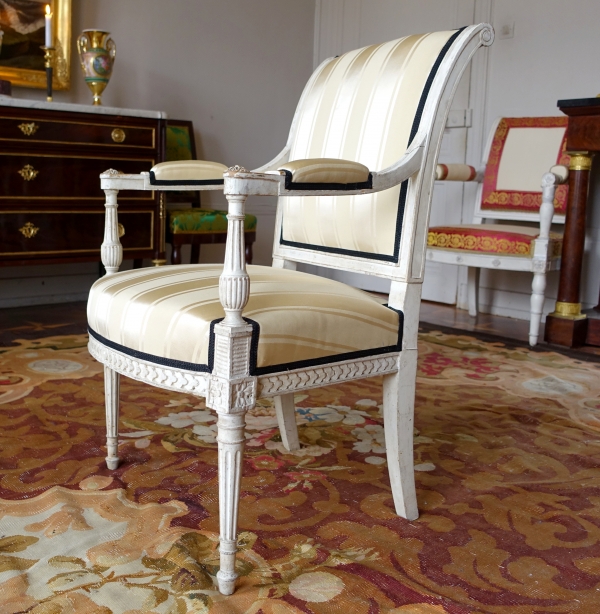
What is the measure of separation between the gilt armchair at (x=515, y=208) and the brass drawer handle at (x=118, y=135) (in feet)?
5.08

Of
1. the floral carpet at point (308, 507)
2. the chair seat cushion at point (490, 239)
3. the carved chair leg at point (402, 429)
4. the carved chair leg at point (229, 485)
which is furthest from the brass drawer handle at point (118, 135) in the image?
the carved chair leg at point (229, 485)

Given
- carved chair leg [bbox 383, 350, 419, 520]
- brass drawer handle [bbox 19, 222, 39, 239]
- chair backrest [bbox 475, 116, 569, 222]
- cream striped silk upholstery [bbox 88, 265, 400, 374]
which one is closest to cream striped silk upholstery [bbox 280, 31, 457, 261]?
cream striped silk upholstery [bbox 88, 265, 400, 374]

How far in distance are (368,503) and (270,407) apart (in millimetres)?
723

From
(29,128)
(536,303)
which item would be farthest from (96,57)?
(536,303)

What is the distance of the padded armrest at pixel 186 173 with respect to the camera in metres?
1.64

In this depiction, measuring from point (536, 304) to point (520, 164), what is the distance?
87 cm

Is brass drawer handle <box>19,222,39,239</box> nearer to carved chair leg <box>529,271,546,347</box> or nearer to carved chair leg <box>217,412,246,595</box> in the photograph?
carved chair leg <box>529,271,546,347</box>

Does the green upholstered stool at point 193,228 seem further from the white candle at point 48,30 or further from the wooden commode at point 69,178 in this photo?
the white candle at point 48,30

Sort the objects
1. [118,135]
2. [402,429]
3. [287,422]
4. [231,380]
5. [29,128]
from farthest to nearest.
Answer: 1. [118,135]
2. [29,128]
3. [287,422]
4. [402,429]
5. [231,380]

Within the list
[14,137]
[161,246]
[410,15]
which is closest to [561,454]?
[161,246]

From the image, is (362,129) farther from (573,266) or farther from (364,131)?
(573,266)

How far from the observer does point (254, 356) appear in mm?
1213

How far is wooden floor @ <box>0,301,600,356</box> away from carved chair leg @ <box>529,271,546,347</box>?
0.08 meters

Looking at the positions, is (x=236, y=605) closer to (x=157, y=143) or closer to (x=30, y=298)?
(x=157, y=143)
